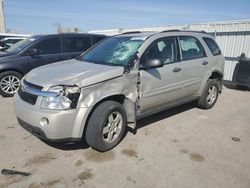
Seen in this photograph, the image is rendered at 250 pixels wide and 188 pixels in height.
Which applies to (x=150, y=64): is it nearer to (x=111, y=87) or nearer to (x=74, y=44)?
(x=111, y=87)

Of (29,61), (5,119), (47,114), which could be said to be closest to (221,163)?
(47,114)

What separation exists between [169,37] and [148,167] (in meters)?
2.54

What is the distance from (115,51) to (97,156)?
1.88 m

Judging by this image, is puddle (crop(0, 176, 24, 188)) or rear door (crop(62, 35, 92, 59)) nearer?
puddle (crop(0, 176, 24, 188))

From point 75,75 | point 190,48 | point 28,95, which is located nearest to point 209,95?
point 190,48

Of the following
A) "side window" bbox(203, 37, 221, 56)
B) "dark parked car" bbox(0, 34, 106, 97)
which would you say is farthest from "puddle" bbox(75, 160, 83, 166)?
"dark parked car" bbox(0, 34, 106, 97)

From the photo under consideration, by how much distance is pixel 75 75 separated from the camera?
3.38 metres

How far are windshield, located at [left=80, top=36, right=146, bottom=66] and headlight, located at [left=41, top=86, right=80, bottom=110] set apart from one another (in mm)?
1026

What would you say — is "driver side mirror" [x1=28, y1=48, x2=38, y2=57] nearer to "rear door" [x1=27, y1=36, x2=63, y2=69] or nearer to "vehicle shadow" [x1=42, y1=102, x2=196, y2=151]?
"rear door" [x1=27, y1=36, x2=63, y2=69]

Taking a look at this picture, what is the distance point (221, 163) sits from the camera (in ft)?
11.1

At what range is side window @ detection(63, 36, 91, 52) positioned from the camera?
7.43 m

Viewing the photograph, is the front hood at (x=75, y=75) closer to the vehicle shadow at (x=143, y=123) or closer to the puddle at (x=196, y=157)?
the vehicle shadow at (x=143, y=123)

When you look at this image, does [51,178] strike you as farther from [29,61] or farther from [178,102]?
[29,61]

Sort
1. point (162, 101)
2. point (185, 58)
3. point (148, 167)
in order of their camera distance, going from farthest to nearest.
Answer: point (185, 58) < point (162, 101) < point (148, 167)
